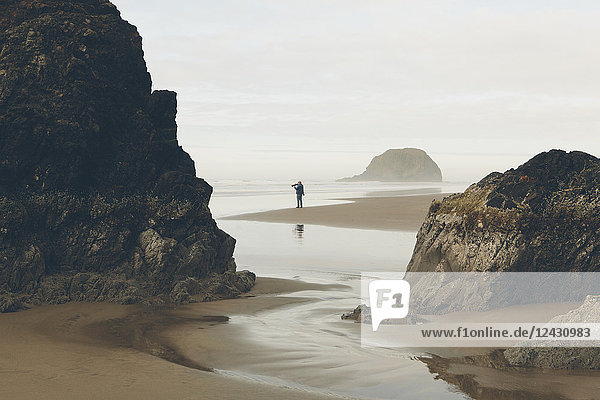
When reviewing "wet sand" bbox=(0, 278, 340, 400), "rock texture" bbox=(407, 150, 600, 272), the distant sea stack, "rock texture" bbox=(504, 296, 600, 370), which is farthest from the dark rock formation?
the distant sea stack

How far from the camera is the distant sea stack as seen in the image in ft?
37.8

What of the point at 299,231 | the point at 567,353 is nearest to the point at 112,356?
the point at 567,353

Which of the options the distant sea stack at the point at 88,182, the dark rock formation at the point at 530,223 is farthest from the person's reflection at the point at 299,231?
the dark rock formation at the point at 530,223

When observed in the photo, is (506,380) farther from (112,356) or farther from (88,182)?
(88,182)

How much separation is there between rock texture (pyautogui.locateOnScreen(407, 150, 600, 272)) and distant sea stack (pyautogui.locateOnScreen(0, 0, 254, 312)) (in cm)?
454

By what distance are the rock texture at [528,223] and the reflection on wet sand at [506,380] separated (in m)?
2.22

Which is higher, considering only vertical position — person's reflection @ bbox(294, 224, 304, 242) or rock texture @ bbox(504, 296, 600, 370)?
person's reflection @ bbox(294, 224, 304, 242)

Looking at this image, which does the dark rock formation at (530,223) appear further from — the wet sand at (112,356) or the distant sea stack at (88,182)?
the distant sea stack at (88,182)

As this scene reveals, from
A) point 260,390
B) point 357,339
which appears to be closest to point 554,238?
point 357,339

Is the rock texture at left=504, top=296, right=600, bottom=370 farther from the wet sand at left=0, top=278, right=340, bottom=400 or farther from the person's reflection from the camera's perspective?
the person's reflection

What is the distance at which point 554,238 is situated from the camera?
9.48 m

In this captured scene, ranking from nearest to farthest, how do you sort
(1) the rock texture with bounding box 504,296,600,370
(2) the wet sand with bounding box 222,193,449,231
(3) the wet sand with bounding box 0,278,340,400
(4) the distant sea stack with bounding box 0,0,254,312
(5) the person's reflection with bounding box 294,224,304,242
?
(3) the wet sand with bounding box 0,278,340,400 < (1) the rock texture with bounding box 504,296,600,370 < (4) the distant sea stack with bounding box 0,0,254,312 < (5) the person's reflection with bounding box 294,224,304,242 < (2) the wet sand with bounding box 222,193,449,231

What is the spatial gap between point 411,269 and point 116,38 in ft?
25.2

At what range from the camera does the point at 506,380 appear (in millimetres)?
6898
